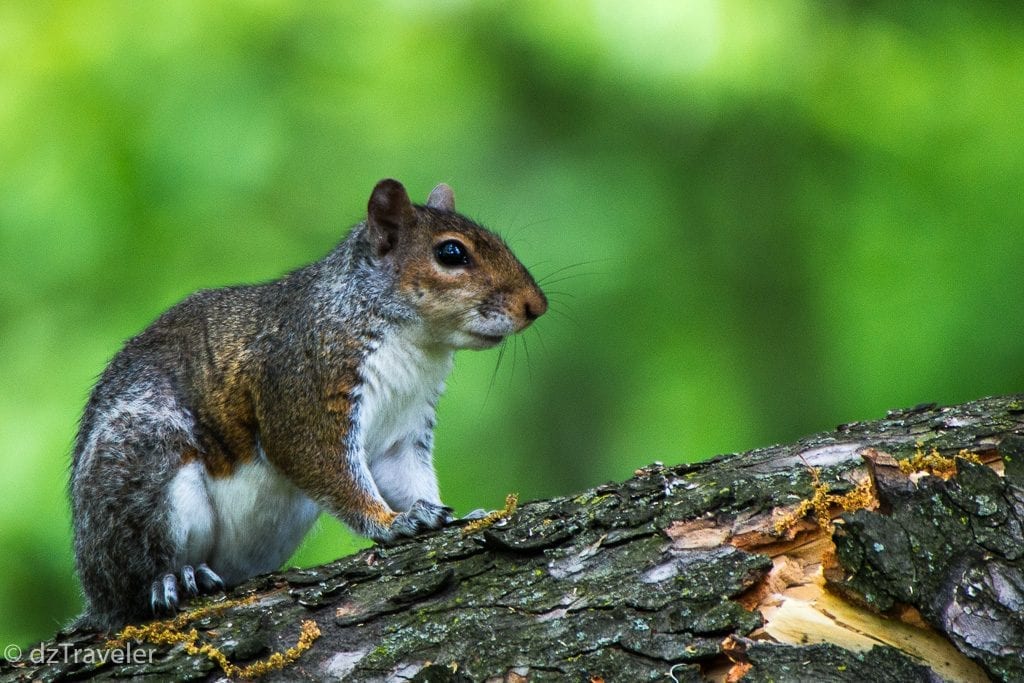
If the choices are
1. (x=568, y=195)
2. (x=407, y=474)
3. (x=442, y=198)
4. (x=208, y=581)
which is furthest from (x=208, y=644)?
(x=568, y=195)

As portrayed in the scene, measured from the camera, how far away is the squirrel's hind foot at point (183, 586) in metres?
3.32

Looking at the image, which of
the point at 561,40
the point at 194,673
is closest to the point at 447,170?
the point at 561,40

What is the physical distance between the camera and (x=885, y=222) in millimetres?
5195

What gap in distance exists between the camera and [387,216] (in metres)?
4.03

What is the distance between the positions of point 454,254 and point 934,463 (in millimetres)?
1859

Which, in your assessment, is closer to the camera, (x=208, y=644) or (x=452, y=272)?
(x=208, y=644)

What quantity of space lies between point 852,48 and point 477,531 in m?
3.53

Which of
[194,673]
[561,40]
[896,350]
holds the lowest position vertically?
[194,673]

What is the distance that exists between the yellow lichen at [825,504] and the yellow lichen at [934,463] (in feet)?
0.37

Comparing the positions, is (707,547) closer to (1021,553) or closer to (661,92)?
(1021,553)

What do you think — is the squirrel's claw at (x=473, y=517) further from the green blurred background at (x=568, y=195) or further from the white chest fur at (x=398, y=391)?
the green blurred background at (x=568, y=195)

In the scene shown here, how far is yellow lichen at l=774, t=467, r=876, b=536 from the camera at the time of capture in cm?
242

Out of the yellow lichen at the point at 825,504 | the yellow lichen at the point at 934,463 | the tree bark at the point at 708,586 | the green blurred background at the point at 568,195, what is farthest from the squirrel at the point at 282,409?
the yellow lichen at the point at 934,463

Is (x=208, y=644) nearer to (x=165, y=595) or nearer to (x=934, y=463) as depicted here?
(x=165, y=595)
